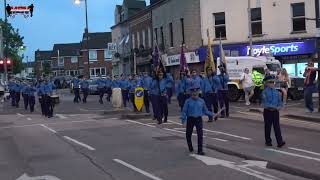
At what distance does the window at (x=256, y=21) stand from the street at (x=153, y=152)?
19.7 metres

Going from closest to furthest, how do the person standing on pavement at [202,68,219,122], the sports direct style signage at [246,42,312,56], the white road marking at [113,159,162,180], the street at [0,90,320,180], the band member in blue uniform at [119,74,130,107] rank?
the white road marking at [113,159,162,180] → the street at [0,90,320,180] → the person standing on pavement at [202,68,219,122] → the band member in blue uniform at [119,74,130,107] → the sports direct style signage at [246,42,312,56]

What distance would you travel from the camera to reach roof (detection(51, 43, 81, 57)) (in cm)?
12581

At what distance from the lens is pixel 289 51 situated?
1586 inches

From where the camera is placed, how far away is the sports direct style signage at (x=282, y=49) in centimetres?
3991

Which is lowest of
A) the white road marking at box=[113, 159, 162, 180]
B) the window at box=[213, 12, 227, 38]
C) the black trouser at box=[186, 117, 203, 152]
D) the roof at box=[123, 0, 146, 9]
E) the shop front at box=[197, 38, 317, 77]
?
the white road marking at box=[113, 159, 162, 180]

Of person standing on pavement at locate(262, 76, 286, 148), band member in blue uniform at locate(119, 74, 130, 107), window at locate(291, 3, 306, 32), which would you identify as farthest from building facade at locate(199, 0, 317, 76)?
person standing on pavement at locate(262, 76, 286, 148)

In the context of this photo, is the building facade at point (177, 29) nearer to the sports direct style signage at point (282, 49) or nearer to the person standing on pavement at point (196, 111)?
the sports direct style signage at point (282, 49)

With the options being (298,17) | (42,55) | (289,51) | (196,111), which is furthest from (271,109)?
(42,55)

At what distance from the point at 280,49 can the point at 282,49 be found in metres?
0.13

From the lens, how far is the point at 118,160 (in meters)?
13.4

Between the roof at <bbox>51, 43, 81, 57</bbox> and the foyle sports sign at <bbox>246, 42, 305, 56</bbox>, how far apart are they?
84.9m

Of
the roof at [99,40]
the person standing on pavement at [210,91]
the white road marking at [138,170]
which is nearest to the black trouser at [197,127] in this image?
the white road marking at [138,170]

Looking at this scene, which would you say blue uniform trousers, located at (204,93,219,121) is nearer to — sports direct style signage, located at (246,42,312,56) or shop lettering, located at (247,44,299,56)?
sports direct style signage, located at (246,42,312,56)

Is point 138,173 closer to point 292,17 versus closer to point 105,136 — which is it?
point 105,136
